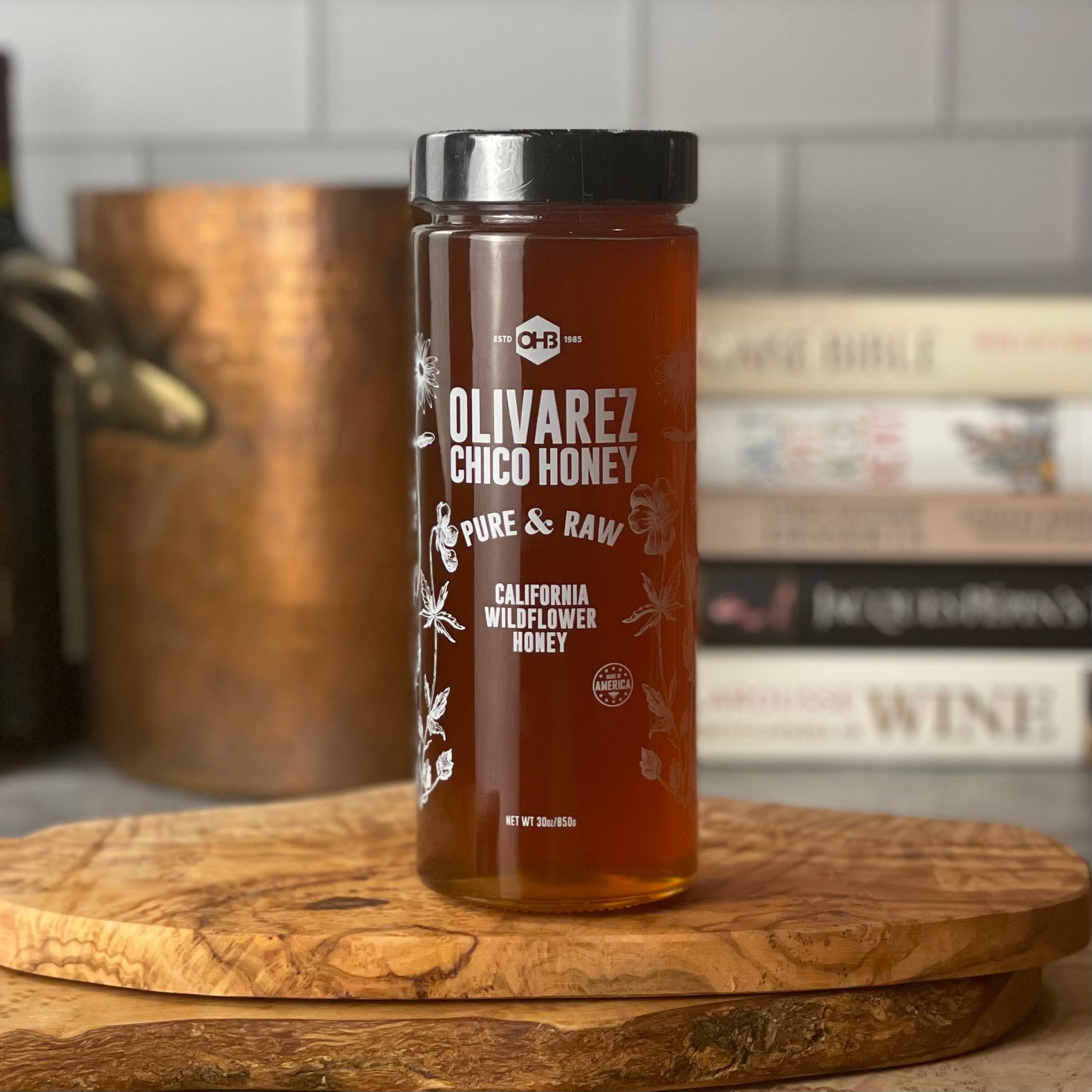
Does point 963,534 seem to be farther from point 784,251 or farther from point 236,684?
point 236,684

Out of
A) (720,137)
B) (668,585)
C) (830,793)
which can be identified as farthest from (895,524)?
(668,585)

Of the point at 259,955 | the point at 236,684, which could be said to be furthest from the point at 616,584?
the point at 236,684

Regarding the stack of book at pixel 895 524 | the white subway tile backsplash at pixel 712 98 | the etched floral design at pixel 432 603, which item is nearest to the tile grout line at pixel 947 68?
the white subway tile backsplash at pixel 712 98

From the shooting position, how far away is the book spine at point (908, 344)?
851mm

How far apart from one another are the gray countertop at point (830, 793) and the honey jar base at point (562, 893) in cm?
29

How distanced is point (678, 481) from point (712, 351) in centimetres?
40

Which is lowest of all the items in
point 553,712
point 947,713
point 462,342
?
point 947,713

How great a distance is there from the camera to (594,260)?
1.47 ft

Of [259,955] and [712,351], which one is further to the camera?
[712,351]

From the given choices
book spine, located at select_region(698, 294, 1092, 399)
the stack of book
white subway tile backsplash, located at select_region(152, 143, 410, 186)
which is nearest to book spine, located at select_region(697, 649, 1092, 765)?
the stack of book

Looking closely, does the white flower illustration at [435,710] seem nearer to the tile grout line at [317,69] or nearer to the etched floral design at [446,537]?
the etched floral design at [446,537]

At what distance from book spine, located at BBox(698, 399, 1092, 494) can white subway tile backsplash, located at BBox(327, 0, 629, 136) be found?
0.23m

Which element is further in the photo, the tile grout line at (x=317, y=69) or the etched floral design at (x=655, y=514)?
the tile grout line at (x=317, y=69)

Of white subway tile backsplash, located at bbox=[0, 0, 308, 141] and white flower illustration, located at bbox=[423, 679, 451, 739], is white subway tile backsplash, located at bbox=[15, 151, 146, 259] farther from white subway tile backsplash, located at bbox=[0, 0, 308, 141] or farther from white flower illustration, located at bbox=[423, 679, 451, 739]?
white flower illustration, located at bbox=[423, 679, 451, 739]
